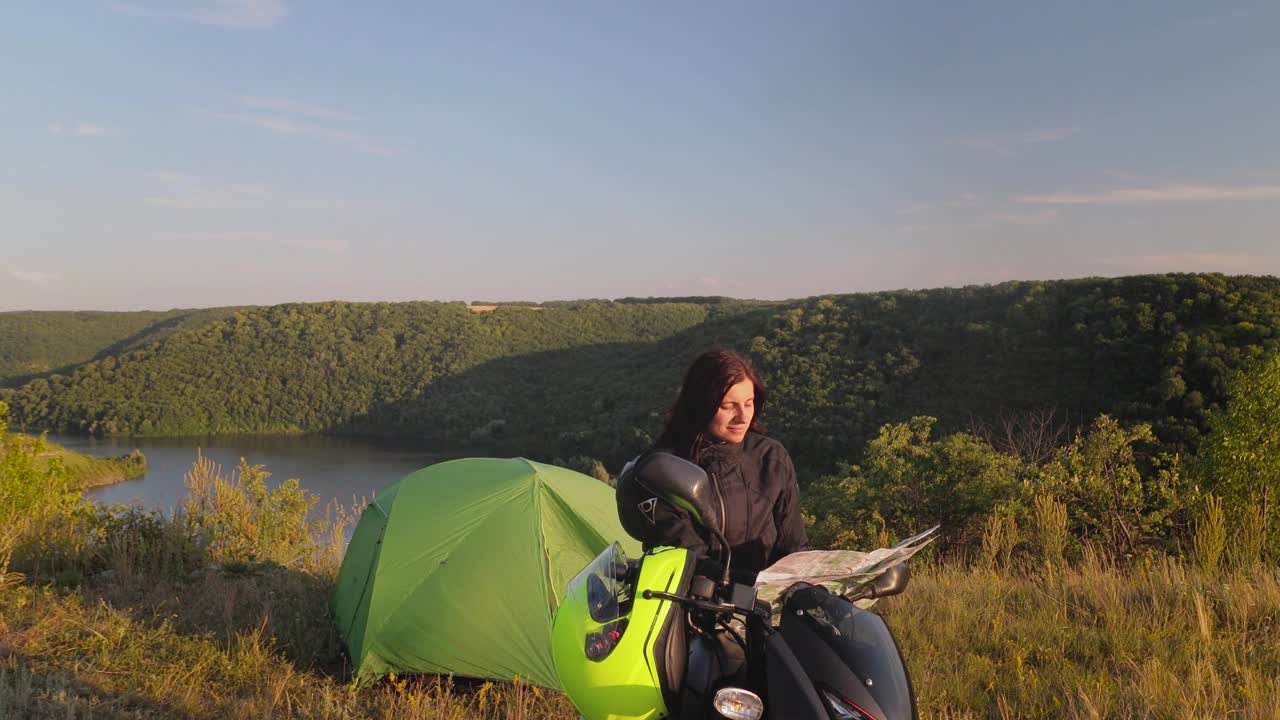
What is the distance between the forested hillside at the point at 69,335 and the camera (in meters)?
73.5

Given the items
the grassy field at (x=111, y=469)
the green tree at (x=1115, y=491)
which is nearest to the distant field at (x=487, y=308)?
the grassy field at (x=111, y=469)

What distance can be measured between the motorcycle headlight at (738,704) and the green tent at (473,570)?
3697 millimetres

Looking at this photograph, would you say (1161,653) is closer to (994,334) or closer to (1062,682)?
(1062,682)

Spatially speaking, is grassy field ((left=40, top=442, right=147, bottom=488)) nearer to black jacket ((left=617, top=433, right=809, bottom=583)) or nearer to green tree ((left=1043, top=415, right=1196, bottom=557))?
green tree ((left=1043, top=415, right=1196, bottom=557))

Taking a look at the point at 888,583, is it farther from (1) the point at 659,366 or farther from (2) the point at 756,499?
(1) the point at 659,366

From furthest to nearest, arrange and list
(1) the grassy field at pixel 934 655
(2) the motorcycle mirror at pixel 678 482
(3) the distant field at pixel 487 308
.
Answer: (3) the distant field at pixel 487 308 → (1) the grassy field at pixel 934 655 → (2) the motorcycle mirror at pixel 678 482

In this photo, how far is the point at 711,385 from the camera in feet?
8.54

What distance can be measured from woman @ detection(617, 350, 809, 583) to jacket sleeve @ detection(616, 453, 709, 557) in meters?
0.39

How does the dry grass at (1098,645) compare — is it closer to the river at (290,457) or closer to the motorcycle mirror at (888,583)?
the motorcycle mirror at (888,583)

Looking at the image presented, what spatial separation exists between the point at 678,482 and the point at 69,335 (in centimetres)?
10796

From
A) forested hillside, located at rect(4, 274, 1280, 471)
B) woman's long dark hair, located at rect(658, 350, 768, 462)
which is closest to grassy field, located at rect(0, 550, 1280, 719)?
woman's long dark hair, located at rect(658, 350, 768, 462)

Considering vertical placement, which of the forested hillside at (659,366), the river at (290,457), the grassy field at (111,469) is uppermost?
the forested hillside at (659,366)

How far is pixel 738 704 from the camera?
148cm

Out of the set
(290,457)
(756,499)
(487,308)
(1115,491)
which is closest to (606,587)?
(756,499)
